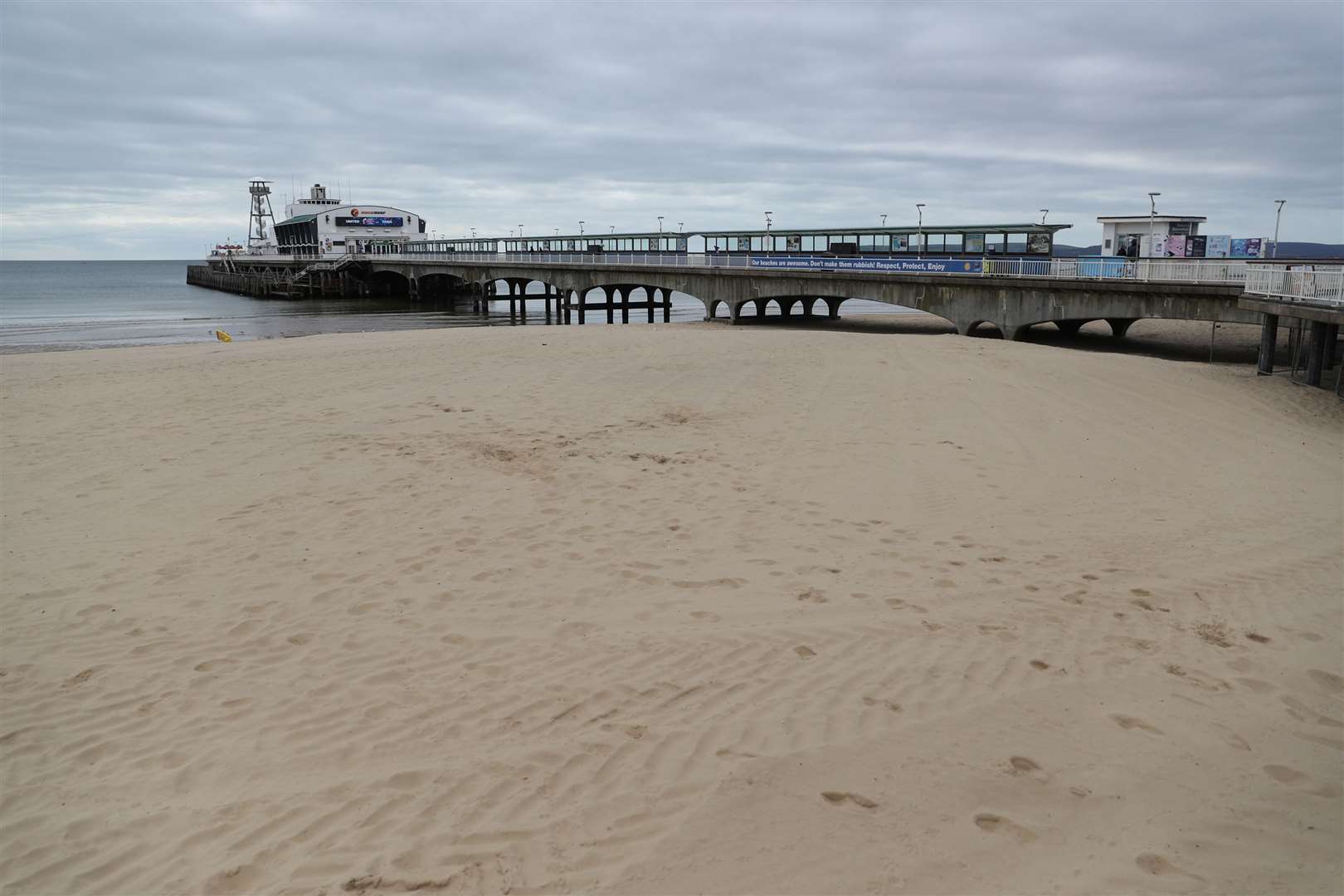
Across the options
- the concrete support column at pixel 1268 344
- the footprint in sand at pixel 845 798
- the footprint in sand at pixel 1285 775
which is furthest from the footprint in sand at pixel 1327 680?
the concrete support column at pixel 1268 344

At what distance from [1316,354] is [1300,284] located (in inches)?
74.2

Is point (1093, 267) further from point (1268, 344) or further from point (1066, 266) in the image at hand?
point (1268, 344)

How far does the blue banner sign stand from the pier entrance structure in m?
57.6

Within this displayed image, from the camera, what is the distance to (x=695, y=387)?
15328 mm

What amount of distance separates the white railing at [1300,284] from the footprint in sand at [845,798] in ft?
59.3

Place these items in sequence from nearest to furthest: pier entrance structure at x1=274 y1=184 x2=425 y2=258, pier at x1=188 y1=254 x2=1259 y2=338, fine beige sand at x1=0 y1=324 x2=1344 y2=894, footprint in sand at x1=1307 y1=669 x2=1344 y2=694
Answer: fine beige sand at x1=0 y1=324 x2=1344 y2=894, footprint in sand at x1=1307 y1=669 x2=1344 y2=694, pier at x1=188 y1=254 x2=1259 y2=338, pier entrance structure at x1=274 y1=184 x2=425 y2=258

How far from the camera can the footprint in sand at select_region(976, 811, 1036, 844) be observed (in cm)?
380

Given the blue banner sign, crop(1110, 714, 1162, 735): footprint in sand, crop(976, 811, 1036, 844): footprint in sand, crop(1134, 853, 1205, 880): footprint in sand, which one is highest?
the blue banner sign

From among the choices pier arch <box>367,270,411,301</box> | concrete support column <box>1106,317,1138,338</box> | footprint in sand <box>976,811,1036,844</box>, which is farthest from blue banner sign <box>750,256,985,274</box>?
pier arch <box>367,270,411,301</box>

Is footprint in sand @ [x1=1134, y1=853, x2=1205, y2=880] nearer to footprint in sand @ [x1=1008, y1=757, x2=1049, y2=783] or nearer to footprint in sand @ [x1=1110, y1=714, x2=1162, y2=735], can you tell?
footprint in sand @ [x1=1008, y1=757, x2=1049, y2=783]

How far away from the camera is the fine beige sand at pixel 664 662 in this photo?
12.4ft

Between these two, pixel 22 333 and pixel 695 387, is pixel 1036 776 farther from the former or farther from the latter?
pixel 22 333

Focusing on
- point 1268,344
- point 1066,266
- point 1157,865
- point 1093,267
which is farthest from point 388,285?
point 1157,865

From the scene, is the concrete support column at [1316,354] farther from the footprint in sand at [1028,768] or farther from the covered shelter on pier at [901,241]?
the footprint in sand at [1028,768]
